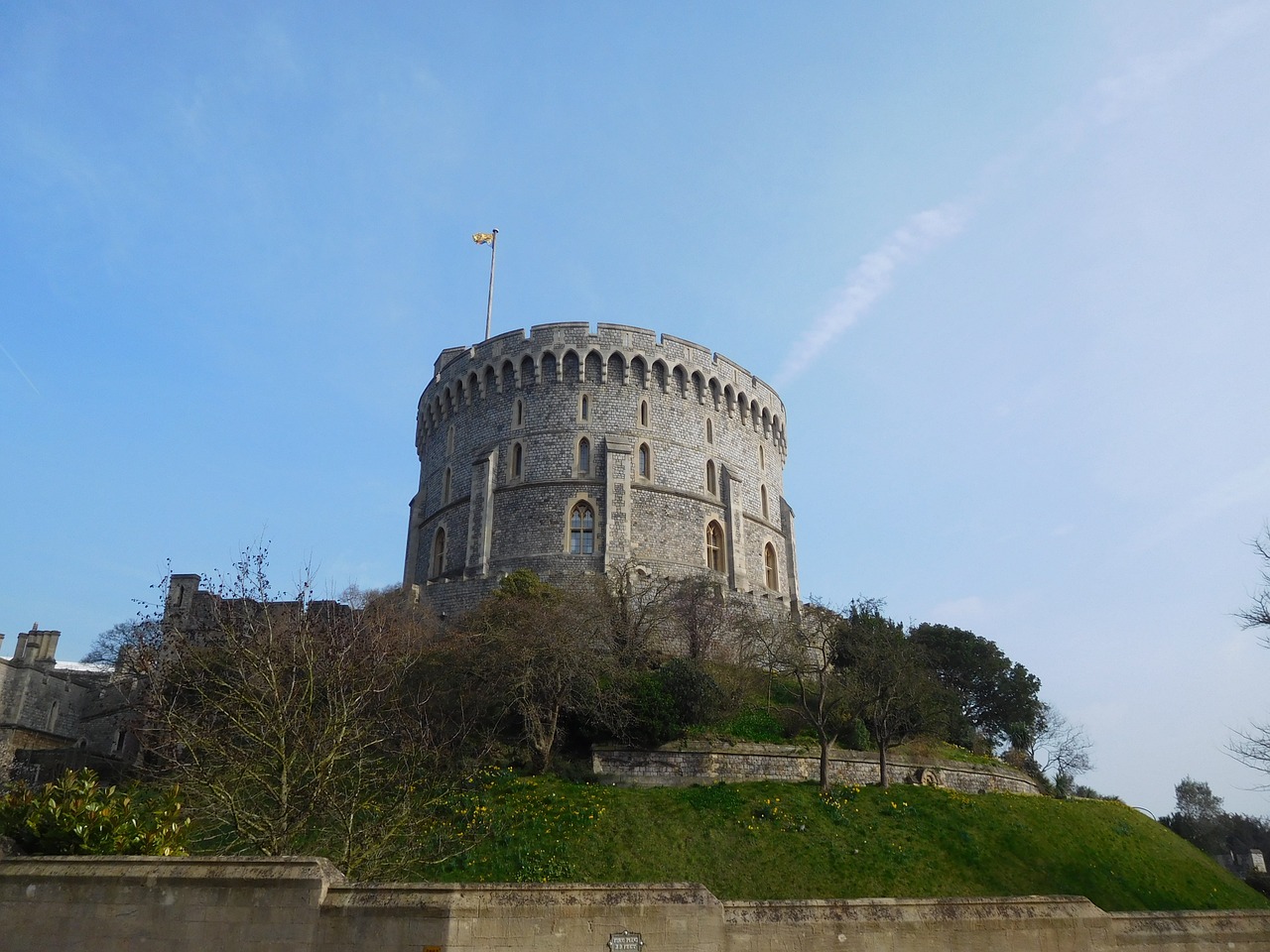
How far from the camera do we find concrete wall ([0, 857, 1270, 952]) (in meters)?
10.2

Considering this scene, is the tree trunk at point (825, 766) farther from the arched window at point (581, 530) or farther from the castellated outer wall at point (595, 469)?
the arched window at point (581, 530)

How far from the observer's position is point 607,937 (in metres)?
10.3

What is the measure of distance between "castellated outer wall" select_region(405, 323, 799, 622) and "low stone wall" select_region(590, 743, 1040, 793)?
37.6ft

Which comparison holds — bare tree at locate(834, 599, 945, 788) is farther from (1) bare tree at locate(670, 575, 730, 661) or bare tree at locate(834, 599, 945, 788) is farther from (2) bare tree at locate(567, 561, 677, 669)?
(2) bare tree at locate(567, 561, 677, 669)

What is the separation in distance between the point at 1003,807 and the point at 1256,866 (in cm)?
2225

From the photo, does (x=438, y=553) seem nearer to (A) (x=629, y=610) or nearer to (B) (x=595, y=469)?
(B) (x=595, y=469)

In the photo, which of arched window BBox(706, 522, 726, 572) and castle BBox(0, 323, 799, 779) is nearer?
castle BBox(0, 323, 799, 779)

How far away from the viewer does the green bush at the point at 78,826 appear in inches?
459

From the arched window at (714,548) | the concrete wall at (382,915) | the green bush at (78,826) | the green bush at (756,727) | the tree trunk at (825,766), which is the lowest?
the concrete wall at (382,915)

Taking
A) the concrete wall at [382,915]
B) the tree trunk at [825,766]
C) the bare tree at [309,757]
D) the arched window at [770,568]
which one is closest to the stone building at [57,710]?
the bare tree at [309,757]

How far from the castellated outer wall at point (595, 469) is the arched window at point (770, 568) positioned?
0.32ft

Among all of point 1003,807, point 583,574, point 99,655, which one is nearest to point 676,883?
point 1003,807

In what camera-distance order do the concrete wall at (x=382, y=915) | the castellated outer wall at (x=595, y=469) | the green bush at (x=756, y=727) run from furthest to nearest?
the castellated outer wall at (x=595, y=469) → the green bush at (x=756, y=727) → the concrete wall at (x=382, y=915)

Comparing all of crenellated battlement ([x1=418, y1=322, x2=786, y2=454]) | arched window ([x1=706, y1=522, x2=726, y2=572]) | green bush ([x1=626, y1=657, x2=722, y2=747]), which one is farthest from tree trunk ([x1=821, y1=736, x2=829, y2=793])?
crenellated battlement ([x1=418, y1=322, x2=786, y2=454])
